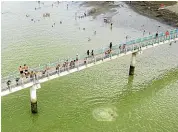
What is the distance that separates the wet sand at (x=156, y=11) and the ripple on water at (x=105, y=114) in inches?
1234

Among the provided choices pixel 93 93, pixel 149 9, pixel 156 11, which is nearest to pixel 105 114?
pixel 93 93

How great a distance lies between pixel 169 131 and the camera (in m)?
30.1

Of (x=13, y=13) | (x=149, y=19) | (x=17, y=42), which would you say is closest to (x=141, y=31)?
(x=149, y=19)

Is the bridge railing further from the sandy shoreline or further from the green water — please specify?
the sandy shoreline

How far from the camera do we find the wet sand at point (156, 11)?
2395 inches

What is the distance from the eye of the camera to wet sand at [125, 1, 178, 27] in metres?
60.8

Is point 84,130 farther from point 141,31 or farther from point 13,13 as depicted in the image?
point 13,13

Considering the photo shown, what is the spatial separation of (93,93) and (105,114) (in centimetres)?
386

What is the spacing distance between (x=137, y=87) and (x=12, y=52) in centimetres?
1964

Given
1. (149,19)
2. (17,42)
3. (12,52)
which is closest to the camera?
(12,52)

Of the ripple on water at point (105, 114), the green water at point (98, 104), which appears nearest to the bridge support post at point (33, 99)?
the green water at point (98, 104)

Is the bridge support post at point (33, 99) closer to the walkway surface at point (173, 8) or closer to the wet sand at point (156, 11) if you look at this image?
the wet sand at point (156, 11)

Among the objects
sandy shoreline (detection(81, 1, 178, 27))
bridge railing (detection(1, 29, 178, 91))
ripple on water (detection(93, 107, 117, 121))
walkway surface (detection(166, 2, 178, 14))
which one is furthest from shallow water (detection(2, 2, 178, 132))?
walkway surface (detection(166, 2, 178, 14))

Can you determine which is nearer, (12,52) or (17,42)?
(12,52)
